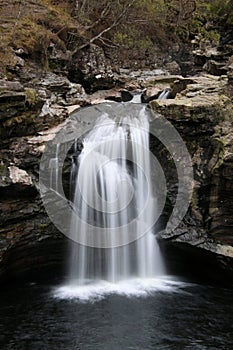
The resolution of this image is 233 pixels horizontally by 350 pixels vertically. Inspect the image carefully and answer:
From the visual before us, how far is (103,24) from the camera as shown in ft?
56.0

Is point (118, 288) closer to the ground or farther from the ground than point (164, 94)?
closer to the ground

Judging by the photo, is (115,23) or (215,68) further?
(115,23)

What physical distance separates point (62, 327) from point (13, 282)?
2.27m

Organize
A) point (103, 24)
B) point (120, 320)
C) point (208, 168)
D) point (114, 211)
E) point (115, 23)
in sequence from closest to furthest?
point (120, 320)
point (208, 168)
point (114, 211)
point (115, 23)
point (103, 24)

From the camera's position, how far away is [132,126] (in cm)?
922

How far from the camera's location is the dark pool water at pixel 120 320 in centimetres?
600

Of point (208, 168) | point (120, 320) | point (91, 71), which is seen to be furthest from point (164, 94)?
point (120, 320)

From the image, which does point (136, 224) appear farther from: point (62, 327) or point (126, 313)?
point (62, 327)

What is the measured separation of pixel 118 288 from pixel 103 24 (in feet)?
42.6

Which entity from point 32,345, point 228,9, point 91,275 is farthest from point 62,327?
point 228,9

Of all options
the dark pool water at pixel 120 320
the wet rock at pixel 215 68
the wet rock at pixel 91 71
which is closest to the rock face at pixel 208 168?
the dark pool water at pixel 120 320

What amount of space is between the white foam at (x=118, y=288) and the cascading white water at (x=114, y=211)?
0.18 metres

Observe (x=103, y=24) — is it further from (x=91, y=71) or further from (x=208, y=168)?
(x=208, y=168)

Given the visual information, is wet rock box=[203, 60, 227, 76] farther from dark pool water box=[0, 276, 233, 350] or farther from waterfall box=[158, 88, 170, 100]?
dark pool water box=[0, 276, 233, 350]
